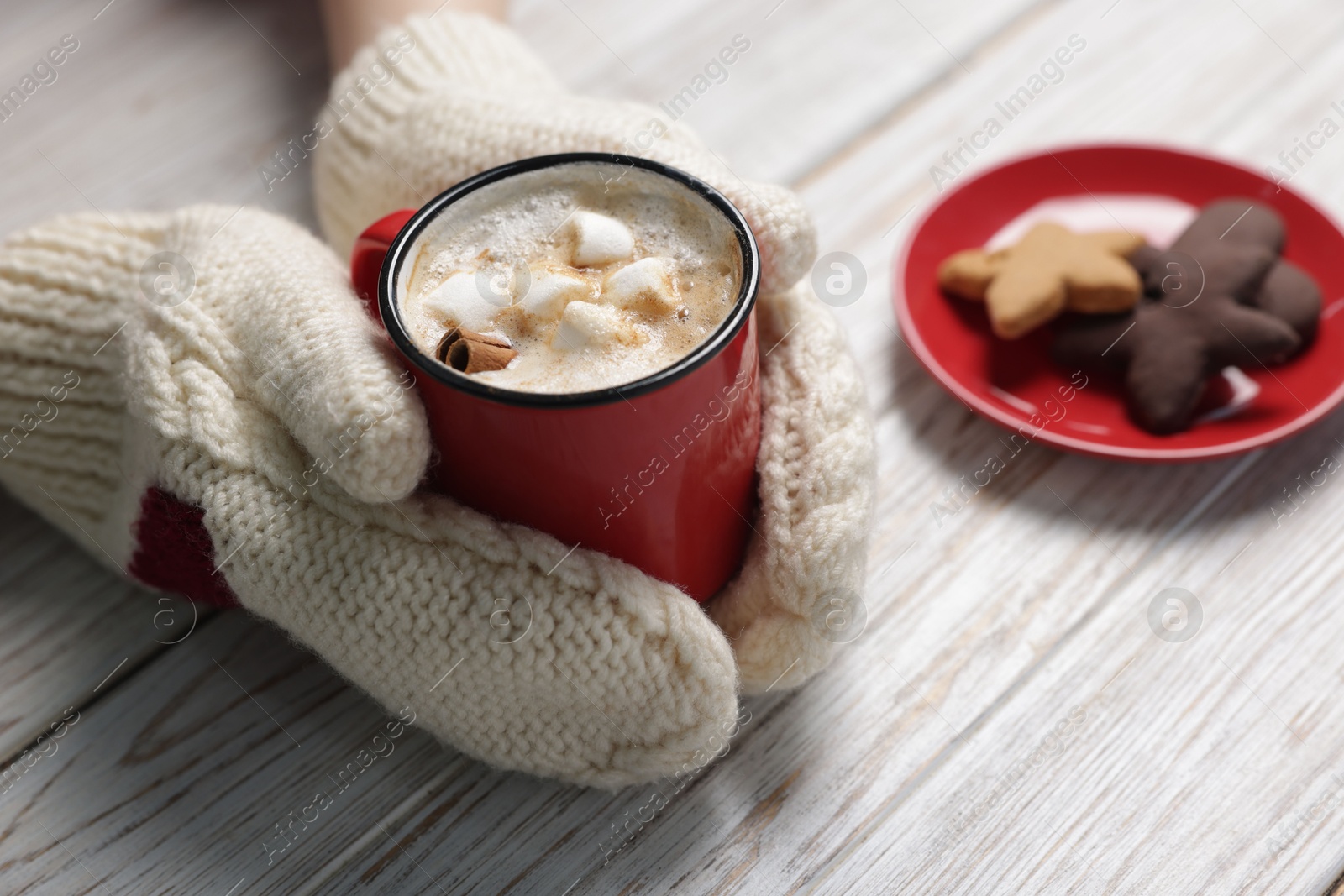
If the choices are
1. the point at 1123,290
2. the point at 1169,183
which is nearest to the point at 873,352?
the point at 1123,290

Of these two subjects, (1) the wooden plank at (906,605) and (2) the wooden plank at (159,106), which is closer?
(1) the wooden plank at (906,605)

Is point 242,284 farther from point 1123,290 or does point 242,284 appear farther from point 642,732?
point 1123,290

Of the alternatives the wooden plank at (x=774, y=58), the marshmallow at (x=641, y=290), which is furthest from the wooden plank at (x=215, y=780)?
the wooden plank at (x=774, y=58)

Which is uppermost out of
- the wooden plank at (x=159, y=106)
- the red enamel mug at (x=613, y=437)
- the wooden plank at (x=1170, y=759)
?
the red enamel mug at (x=613, y=437)

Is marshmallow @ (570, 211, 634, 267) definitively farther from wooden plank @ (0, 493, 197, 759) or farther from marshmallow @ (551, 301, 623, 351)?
wooden plank @ (0, 493, 197, 759)

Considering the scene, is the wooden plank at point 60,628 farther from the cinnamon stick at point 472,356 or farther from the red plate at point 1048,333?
the red plate at point 1048,333

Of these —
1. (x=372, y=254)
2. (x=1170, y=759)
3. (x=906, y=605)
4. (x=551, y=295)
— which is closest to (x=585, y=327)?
(x=551, y=295)

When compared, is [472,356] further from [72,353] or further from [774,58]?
[774,58]
